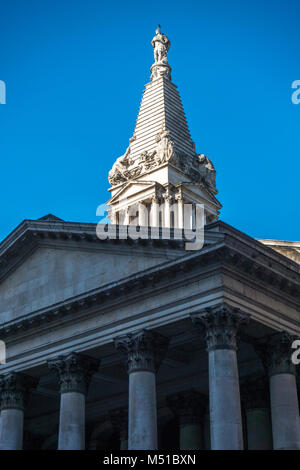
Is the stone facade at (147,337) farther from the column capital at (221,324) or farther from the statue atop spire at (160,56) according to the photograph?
the statue atop spire at (160,56)

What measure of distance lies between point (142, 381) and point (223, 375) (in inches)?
140

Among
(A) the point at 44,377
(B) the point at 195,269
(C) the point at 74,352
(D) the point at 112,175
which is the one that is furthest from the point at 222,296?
(D) the point at 112,175

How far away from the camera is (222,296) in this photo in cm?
2667

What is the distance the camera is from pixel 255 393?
32.2 m

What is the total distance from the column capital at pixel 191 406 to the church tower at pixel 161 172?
63.2 feet

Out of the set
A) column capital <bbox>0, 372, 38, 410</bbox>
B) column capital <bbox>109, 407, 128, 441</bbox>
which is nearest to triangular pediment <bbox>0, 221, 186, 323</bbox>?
column capital <bbox>0, 372, 38, 410</bbox>

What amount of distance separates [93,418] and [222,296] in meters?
15.2

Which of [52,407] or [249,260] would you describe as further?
[52,407]

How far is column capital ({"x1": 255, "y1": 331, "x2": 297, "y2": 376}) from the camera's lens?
92.7 feet

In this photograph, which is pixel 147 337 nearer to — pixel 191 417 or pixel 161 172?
pixel 191 417

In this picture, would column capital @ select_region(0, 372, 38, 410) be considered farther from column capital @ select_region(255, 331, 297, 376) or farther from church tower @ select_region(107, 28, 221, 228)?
church tower @ select_region(107, 28, 221, 228)

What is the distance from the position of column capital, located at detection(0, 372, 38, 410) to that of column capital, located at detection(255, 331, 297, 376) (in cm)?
1054

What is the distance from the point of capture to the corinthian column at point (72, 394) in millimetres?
29641
